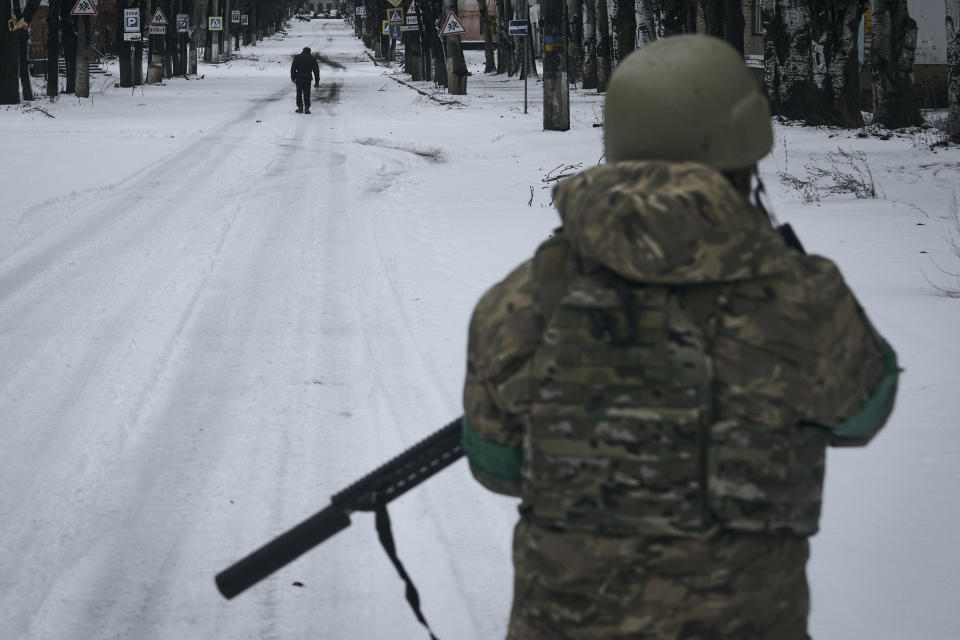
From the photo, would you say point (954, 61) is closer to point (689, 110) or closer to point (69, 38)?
point (689, 110)

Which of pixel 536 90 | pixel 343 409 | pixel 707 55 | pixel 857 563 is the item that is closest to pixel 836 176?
pixel 343 409

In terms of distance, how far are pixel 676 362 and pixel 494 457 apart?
386 millimetres

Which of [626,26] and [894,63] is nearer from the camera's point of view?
[894,63]

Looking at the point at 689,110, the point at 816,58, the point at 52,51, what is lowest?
the point at 689,110

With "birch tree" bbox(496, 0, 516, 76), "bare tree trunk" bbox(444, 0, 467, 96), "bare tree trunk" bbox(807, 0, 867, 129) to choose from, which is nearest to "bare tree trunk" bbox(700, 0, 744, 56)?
"bare tree trunk" bbox(807, 0, 867, 129)

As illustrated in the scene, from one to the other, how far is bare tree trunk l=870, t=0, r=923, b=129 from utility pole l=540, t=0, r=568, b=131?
16.7 ft

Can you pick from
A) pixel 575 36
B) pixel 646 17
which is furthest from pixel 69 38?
pixel 575 36

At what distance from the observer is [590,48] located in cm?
3612

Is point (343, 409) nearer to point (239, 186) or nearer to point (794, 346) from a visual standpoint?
point (794, 346)

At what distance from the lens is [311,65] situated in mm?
26406

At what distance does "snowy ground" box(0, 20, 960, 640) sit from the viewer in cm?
395

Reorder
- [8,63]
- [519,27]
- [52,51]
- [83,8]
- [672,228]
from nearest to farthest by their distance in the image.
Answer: [672,228] < [519,27] < [83,8] < [8,63] < [52,51]

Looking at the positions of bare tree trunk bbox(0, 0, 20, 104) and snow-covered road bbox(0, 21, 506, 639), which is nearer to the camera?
snow-covered road bbox(0, 21, 506, 639)

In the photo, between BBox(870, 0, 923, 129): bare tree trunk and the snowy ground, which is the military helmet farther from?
BBox(870, 0, 923, 129): bare tree trunk
